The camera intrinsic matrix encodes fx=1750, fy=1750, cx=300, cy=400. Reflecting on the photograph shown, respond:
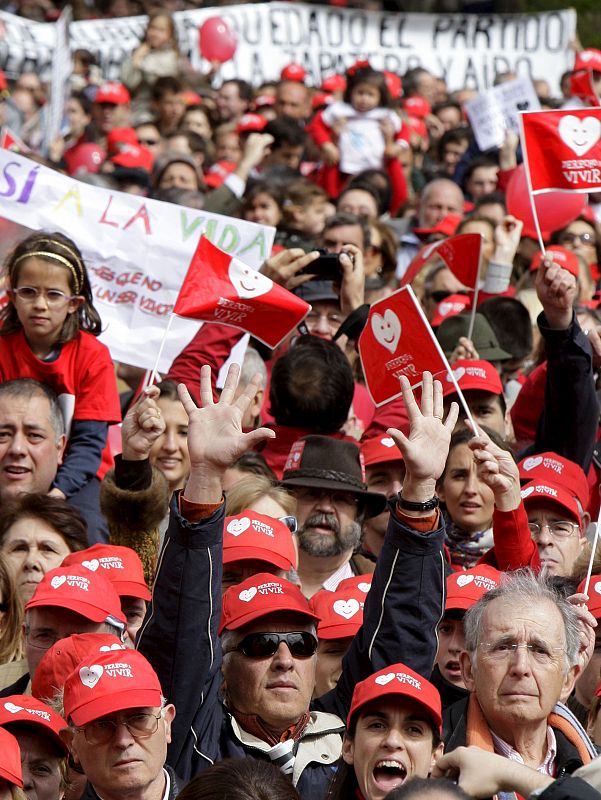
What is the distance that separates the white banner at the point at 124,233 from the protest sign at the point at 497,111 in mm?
5269

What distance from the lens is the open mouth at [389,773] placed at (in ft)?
16.3

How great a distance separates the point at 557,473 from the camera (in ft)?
22.2

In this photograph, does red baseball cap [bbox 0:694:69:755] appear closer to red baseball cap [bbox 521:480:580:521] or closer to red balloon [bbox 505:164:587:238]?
red baseball cap [bbox 521:480:580:521]

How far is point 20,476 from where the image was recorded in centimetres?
708

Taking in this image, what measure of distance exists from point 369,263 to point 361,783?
5.82m

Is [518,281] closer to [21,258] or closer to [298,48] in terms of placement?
[21,258]

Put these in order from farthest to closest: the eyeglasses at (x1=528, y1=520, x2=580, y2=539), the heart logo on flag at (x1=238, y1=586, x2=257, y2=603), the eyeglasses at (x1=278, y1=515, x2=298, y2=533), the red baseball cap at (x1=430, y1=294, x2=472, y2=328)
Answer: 1. the red baseball cap at (x1=430, y1=294, x2=472, y2=328)
2. the eyeglasses at (x1=528, y1=520, x2=580, y2=539)
3. the eyeglasses at (x1=278, y1=515, x2=298, y2=533)
4. the heart logo on flag at (x1=238, y1=586, x2=257, y2=603)

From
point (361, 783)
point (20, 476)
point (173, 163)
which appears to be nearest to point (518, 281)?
point (173, 163)

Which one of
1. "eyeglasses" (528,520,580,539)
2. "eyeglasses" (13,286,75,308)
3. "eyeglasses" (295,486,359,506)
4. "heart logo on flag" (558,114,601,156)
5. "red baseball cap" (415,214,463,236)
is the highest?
"heart logo on flag" (558,114,601,156)

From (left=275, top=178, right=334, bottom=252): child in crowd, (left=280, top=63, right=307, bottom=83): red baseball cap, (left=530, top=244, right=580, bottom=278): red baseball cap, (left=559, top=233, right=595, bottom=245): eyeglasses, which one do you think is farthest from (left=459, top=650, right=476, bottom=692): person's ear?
(left=280, top=63, right=307, bottom=83): red baseball cap

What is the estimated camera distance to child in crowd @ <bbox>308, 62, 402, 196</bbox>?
1360cm

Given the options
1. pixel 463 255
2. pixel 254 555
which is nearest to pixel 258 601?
pixel 254 555

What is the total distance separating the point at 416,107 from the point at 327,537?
9.68 m

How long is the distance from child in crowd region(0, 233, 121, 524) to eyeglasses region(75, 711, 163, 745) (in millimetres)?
2344
